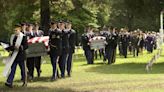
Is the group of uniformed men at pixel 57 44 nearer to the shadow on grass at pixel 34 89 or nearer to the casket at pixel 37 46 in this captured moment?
the casket at pixel 37 46

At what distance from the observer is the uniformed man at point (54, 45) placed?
1902 cm

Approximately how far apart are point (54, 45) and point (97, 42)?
11041 millimetres

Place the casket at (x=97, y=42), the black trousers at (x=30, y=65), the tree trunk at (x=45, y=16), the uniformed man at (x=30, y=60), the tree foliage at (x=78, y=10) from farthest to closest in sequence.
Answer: the tree trunk at (x=45, y=16)
the casket at (x=97, y=42)
the tree foliage at (x=78, y=10)
the black trousers at (x=30, y=65)
the uniformed man at (x=30, y=60)

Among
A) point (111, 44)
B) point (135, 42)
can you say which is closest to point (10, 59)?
point (111, 44)

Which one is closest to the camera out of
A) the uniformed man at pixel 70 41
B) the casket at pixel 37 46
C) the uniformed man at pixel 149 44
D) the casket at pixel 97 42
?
the casket at pixel 37 46

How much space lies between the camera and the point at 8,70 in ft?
54.4

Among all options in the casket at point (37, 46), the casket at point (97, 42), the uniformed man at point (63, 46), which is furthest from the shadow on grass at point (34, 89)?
the casket at point (97, 42)

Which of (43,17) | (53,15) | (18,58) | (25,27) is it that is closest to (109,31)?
(25,27)

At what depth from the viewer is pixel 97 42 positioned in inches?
1179

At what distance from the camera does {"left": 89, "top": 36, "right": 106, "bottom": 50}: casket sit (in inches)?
1172

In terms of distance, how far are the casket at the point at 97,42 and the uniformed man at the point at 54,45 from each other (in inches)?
419

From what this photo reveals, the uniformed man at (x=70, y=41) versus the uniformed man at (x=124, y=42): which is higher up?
the uniformed man at (x=70, y=41)

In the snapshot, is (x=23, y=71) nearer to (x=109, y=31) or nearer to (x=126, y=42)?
(x=109, y=31)

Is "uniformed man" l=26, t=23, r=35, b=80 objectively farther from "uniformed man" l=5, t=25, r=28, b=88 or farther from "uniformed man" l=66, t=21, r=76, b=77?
"uniformed man" l=5, t=25, r=28, b=88
